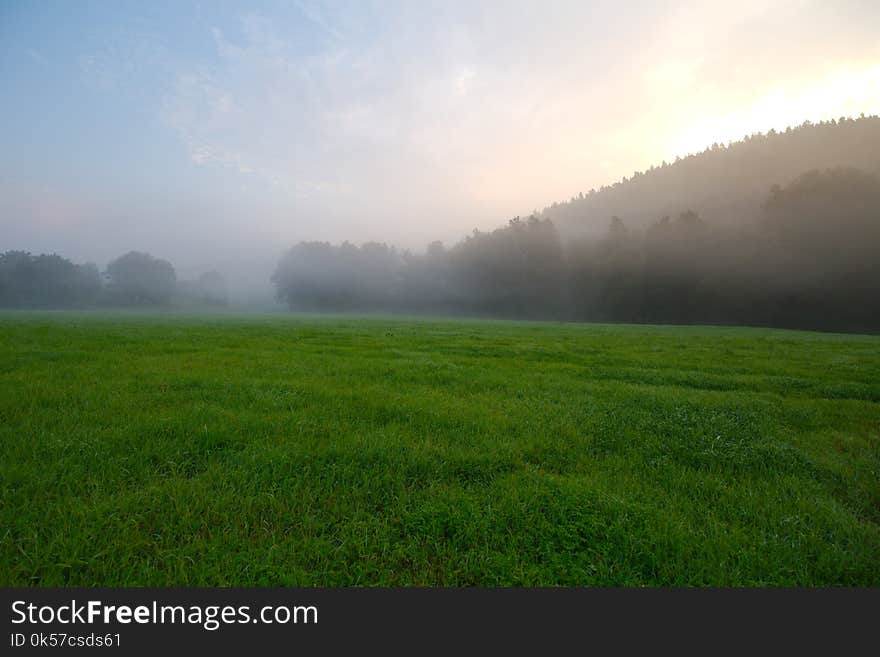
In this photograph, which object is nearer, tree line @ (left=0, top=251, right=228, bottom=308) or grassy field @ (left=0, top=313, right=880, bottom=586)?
grassy field @ (left=0, top=313, right=880, bottom=586)

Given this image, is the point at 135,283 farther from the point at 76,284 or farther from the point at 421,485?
the point at 421,485

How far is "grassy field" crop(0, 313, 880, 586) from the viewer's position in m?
3.58

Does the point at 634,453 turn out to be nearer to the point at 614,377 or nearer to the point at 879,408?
the point at 614,377

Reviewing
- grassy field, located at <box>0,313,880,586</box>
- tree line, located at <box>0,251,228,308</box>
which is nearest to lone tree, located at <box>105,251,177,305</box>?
tree line, located at <box>0,251,228,308</box>

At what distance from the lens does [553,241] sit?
12000cm

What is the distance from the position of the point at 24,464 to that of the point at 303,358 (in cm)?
995

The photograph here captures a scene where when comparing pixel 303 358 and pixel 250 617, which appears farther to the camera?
pixel 303 358

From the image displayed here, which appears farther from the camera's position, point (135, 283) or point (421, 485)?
point (135, 283)

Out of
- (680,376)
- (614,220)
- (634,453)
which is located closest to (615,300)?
(614,220)

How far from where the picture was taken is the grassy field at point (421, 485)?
3.58 m

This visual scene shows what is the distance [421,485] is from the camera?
507 cm

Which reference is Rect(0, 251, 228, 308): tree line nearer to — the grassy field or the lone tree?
the lone tree

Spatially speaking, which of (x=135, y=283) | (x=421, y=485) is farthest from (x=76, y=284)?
(x=421, y=485)

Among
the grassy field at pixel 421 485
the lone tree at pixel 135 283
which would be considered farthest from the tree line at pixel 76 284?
the grassy field at pixel 421 485
